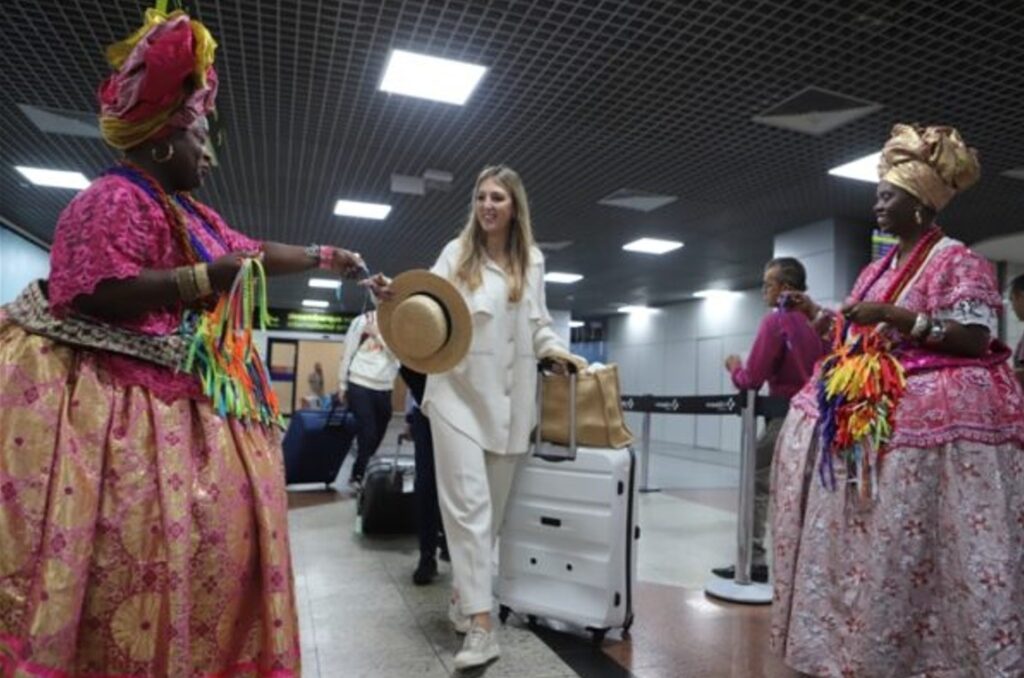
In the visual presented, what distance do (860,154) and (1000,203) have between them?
84.4 inches

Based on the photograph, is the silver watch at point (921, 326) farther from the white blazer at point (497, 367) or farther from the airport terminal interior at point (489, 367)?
the white blazer at point (497, 367)

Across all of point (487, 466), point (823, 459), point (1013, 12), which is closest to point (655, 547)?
point (487, 466)

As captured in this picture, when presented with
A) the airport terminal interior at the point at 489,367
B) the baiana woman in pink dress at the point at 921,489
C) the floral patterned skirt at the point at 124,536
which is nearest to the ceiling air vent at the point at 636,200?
the airport terminal interior at the point at 489,367

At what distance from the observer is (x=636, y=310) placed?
16.8m

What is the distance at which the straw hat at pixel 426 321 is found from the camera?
2129mm

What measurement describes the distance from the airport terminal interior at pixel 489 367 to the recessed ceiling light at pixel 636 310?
9625 mm

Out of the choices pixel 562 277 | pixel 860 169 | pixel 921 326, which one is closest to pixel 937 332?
pixel 921 326

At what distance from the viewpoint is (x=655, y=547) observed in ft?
14.0

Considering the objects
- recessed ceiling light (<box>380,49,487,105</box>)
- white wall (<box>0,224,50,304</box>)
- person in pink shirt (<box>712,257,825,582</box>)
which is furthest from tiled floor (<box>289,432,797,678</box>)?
white wall (<box>0,224,50,304</box>)

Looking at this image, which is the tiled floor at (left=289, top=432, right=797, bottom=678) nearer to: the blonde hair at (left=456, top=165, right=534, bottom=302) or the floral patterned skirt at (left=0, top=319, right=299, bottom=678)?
the floral patterned skirt at (left=0, top=319, right=299, bottom=678)

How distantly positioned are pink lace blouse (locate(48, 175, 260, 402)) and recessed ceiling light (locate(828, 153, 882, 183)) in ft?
17.1

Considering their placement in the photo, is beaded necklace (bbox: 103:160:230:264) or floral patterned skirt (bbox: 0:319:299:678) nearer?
floral patterned skirt (bbox: 0:319:299:678)

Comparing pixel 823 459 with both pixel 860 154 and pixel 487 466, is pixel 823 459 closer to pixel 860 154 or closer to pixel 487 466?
pixel 487 466

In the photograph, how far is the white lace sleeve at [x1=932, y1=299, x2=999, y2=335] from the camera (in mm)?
1862
